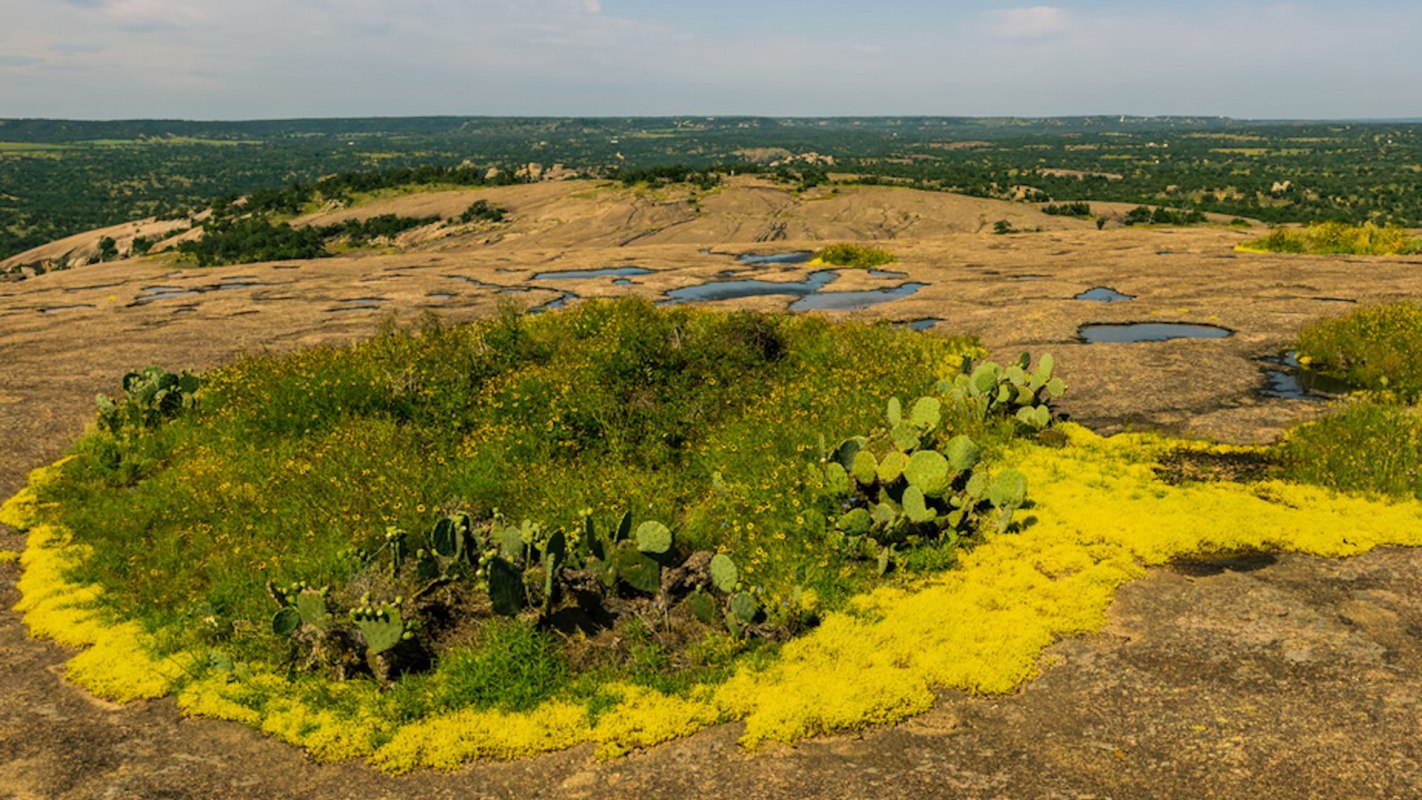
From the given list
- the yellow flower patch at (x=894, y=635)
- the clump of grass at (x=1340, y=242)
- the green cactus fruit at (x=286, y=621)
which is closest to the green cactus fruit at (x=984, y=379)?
the yellow flower patch at (x=894, y=635)

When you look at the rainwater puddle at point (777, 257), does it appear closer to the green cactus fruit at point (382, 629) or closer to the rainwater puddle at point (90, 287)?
the rainwater puddle at point (90, 287)

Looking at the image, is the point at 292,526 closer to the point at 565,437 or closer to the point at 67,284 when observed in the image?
the point at 565,437

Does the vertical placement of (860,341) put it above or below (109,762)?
above

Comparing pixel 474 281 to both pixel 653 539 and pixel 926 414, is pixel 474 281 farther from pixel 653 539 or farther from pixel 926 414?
pixel 653 539

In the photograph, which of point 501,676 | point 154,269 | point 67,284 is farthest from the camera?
point 154,269

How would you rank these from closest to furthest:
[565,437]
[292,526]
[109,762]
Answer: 1. [109,762]
2. [292,526]
3. [565,437]

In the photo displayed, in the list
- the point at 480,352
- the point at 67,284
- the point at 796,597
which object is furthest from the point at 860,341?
the point at 67,284

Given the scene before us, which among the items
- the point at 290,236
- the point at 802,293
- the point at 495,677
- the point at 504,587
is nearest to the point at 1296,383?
the point at 504,587

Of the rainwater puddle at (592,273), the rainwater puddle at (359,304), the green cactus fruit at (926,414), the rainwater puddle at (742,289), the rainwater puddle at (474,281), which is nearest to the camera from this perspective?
the green cactus fruit at (926,414)
